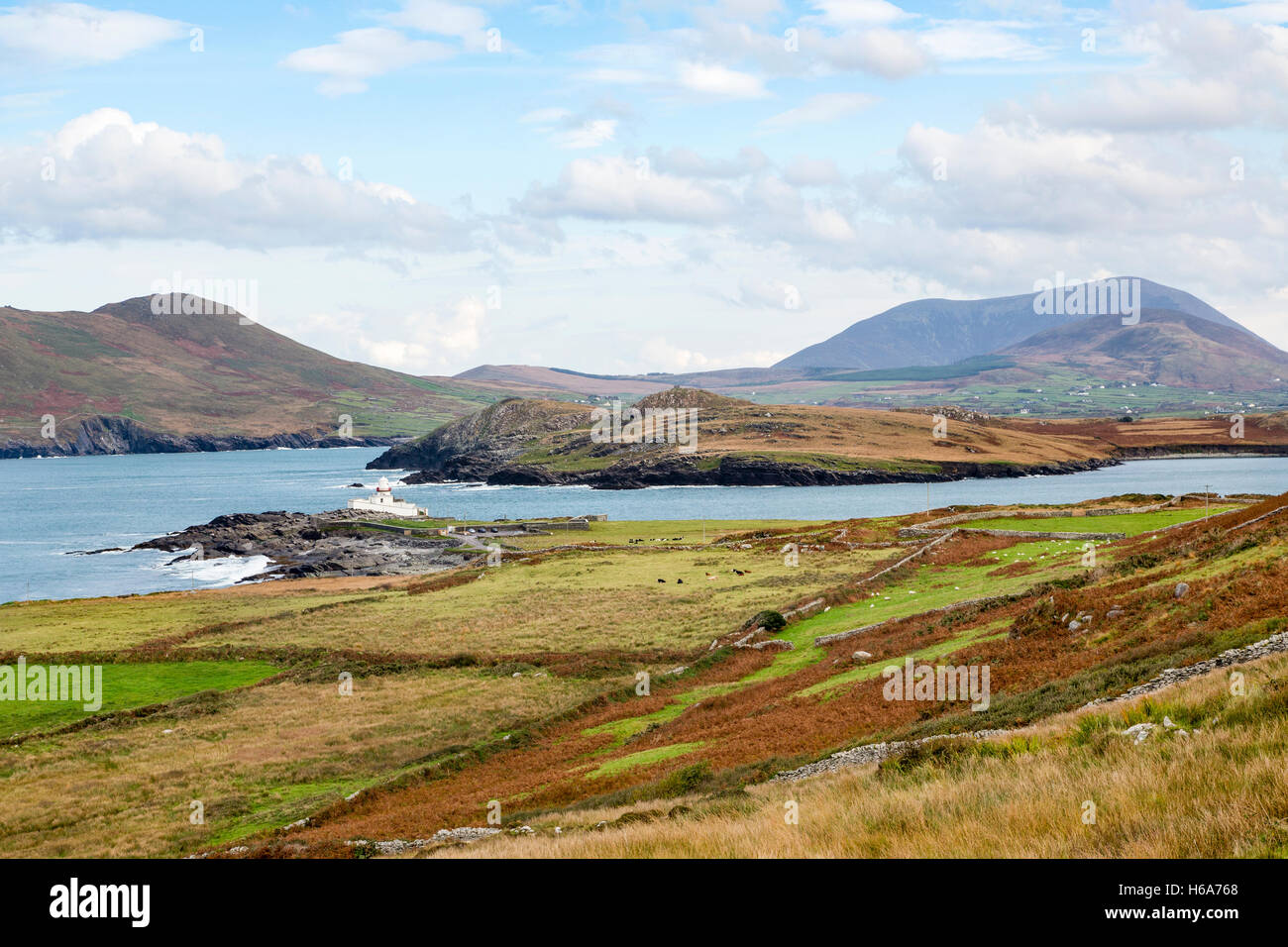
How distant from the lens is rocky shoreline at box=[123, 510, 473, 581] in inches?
3981

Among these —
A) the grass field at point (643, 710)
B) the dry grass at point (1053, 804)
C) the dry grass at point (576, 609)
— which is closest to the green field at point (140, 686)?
the grass field at point (643, 710)

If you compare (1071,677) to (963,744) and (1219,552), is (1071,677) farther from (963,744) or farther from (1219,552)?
(1219,552)

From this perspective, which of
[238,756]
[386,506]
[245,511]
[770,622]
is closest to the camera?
[238,756]

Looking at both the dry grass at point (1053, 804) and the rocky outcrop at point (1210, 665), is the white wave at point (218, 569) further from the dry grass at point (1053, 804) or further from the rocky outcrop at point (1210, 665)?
the rocky outcrop at point (1210, 665)

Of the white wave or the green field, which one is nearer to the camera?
the green field

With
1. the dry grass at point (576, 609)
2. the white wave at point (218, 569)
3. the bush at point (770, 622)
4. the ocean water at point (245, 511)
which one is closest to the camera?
the bush at point (770, 622)

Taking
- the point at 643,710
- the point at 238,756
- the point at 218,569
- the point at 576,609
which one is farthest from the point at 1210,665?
the point at 218,569

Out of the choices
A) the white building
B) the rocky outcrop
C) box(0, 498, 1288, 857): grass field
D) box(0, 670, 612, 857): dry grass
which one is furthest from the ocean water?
the rocky outcrop

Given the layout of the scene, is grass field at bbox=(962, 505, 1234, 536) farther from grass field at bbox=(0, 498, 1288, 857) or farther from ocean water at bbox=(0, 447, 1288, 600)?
ocean water at bbox=(0, 447, 1288, 600)

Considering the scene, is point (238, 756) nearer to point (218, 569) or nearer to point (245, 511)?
point (218, 569)

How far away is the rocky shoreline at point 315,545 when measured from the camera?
10112 cm

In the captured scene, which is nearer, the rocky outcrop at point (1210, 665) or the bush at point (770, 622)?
the rocky outcrop at point (1210, 665)

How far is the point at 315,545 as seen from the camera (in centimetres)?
11794
